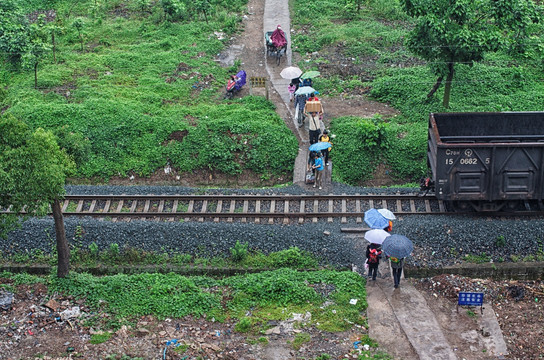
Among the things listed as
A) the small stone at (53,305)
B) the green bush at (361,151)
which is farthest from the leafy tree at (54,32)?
the small stone at (53,305)

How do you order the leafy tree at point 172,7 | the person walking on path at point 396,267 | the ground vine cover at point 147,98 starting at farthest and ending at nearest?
the leafy tree at point 172,7 < the ground vine cover at point 147,98 < the person walking on path at point 396,267

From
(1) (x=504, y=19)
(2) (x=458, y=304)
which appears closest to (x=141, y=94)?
(1) (x=504, y=19)

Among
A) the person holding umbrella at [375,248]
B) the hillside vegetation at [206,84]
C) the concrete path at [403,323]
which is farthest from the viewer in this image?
the hillside vegetation at [206,84]

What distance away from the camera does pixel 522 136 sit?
18.8 m

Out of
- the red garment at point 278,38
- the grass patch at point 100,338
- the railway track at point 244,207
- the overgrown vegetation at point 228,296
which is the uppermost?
the red garment at point 278,38

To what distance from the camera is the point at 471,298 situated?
1459 centimetres

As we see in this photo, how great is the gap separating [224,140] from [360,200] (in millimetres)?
5300

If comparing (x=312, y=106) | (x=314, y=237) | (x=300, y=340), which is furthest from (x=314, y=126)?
(x=300, y=340)

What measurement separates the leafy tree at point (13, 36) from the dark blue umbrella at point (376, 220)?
15.7m

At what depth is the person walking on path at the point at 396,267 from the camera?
50.5ft

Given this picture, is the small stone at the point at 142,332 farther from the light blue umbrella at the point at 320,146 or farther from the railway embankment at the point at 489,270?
the light blue umbrella at the point at 320,146

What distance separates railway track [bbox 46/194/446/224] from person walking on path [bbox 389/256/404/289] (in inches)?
105

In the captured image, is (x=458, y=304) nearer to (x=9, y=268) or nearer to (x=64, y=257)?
(x=64, y=257)

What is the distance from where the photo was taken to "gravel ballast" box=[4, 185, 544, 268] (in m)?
16.6
